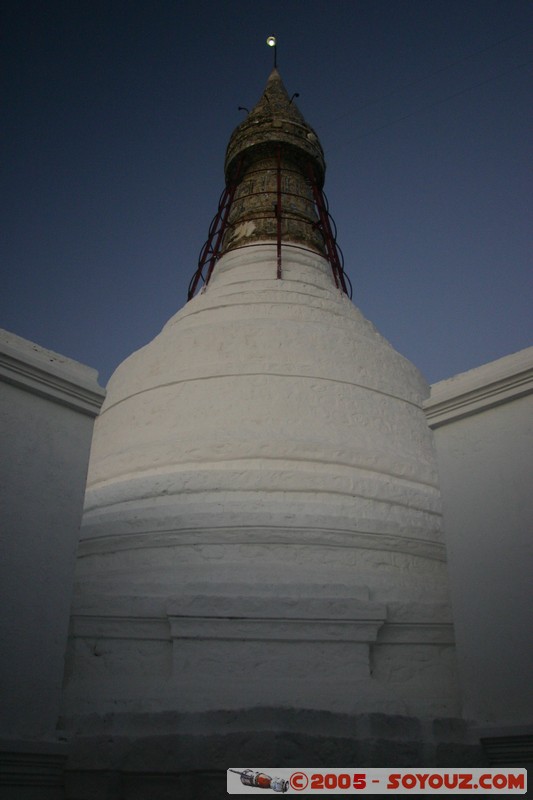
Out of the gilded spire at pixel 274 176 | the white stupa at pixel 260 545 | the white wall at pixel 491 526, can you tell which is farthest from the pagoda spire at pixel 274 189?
the white wall at pixel 491 526

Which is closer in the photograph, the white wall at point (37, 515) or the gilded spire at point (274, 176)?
the white wall at point (37, 515)

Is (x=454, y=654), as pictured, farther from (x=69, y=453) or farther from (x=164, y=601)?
(x=69, y=453)

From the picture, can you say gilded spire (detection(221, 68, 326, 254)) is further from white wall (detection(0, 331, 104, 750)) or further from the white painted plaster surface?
white wall (detection(0, 331, 104, 750))

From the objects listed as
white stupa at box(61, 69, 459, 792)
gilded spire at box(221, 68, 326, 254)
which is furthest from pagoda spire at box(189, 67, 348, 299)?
white stupa at box(61, 69, 459, 792)

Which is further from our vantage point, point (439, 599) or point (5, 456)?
point (439, 599)

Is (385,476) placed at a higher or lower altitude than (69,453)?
higher

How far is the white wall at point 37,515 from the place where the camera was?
15.8 ft

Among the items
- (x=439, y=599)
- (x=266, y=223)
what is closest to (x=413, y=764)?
(x=439, y=599)

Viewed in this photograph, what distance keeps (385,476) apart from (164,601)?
116 inches

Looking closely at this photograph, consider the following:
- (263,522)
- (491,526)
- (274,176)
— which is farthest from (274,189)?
(491,526)

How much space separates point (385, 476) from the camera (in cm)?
815

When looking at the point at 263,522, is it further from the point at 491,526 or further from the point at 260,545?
the point at 491,526

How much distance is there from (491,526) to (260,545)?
2296mm

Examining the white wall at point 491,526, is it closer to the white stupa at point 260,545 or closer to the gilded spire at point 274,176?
the white stupa at point 260,545
